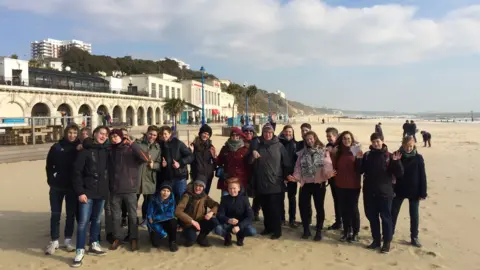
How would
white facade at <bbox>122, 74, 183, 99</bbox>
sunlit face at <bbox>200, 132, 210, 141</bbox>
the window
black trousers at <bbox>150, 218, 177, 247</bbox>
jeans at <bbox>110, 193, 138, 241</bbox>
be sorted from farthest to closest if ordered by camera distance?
the window < white facade at <bbox>122, 74, 183, 99</bbox> < sunlit face at <bbox>200, 132, 210, 141</bbox> < black trousers at <bbox>150, 218, 177, 247</bbox> < jeans at <bbox>110, 193, 138, 241</bbox>

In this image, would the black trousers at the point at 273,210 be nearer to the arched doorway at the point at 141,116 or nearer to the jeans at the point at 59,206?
the jeans at the point at 59,206

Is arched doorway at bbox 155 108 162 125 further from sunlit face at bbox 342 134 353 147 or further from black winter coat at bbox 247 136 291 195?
sunlit face at bbox 342 134 353 147

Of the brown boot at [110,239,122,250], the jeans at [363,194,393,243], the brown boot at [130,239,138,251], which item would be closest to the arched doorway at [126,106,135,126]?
the brown boot at [110,239,122,250]

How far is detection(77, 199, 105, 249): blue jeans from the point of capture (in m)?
4.43

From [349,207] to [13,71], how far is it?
32.3 metres

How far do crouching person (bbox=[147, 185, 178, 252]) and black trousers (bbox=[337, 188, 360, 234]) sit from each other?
2429 mm

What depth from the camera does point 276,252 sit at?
478cm

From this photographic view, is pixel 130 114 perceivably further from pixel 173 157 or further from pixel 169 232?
pixel 169 232

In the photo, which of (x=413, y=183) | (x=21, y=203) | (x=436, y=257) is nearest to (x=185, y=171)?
(x=413, y=183)

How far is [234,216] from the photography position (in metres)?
5.10

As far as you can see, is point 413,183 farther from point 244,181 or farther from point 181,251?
point 181,251

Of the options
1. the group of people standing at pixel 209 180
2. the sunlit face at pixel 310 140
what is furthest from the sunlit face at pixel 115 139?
the sunlit face at pixel 310 140

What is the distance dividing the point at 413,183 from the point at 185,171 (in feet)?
10.8

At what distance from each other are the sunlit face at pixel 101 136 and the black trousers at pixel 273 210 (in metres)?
2.43
